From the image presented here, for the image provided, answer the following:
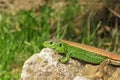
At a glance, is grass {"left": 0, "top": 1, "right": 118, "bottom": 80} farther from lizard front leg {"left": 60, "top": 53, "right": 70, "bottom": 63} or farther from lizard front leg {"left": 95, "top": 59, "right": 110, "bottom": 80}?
lizard front leg {"left": 95, "top": 59, "right": 110, "bottom": 80}

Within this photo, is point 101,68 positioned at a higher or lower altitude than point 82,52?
lower

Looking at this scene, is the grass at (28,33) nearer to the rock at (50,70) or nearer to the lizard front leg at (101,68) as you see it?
the rock at (50,70)

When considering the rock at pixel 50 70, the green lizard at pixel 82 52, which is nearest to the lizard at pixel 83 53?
the green lizard at pixel 82 52

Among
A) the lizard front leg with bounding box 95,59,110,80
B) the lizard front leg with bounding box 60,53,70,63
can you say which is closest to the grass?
the lizard front leg with bounding box 60,53,70,63

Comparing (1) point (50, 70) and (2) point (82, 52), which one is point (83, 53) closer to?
(2) point (82, 52)

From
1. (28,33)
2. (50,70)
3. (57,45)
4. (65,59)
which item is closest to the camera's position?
(50,70)

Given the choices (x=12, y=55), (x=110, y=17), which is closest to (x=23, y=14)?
(x=12, y=55)

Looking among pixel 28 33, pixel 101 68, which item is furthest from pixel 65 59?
pixel 28 33

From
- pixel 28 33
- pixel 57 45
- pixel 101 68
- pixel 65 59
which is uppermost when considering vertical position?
pixel 57 45

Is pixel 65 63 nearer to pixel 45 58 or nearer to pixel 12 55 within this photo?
pixel 45 58
